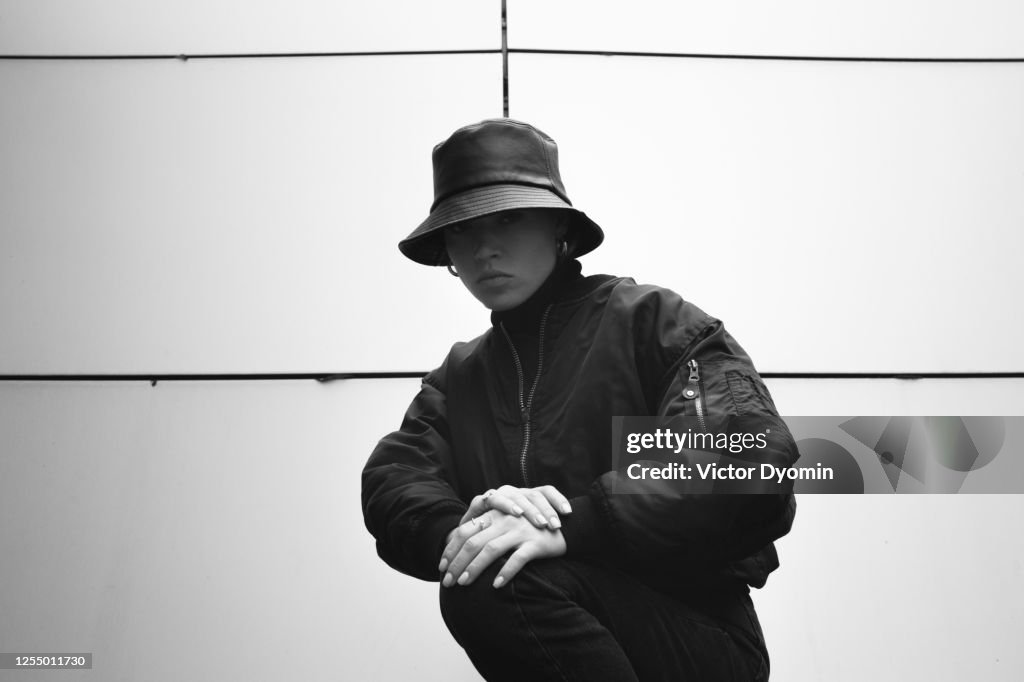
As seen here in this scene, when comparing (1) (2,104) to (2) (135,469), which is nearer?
(2) (135,469)

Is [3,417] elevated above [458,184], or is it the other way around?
[458,184]

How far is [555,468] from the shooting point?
45.4 inches

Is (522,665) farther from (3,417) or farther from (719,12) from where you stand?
(719,12)

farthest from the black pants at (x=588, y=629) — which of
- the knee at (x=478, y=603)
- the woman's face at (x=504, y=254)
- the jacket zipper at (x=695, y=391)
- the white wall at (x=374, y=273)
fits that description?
the white wall at (x=374, y=273)

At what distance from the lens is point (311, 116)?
2434mm

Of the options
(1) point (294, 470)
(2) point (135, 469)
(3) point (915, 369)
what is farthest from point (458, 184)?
(3) point (915, 369)

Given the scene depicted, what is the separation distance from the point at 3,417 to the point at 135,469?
1.34 feet

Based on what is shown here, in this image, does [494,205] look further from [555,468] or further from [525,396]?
[555,468]

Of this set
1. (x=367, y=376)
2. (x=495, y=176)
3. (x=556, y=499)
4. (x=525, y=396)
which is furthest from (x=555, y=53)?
(x=556, y=499)

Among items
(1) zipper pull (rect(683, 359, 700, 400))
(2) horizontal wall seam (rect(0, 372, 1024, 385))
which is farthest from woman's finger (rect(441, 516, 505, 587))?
(2) horizontal wall seam (rect(0, 372, 1024, 385))

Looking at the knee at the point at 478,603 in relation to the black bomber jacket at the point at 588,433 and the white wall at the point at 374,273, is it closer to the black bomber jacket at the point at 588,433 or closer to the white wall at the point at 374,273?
the black bomber jacket at the point at 588,433

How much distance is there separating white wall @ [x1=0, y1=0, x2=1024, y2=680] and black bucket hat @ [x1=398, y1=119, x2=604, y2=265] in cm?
95

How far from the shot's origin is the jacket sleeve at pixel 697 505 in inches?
38.0

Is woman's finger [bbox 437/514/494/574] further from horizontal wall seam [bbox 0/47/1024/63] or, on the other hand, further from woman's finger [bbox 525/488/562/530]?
horizontal wall seam [bbox 0/47/1024/63]
